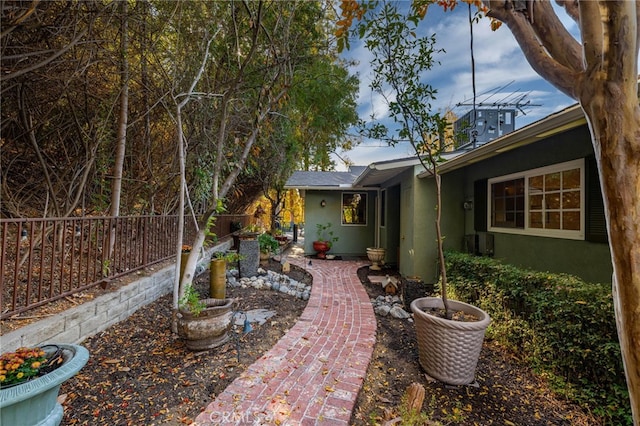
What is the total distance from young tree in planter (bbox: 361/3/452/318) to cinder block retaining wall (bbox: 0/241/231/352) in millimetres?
4065

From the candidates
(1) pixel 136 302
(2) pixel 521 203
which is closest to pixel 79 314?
(1) pixel 136 302

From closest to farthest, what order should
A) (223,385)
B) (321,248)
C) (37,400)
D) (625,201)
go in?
(625,201), (37,400), (223,385), (321,248)

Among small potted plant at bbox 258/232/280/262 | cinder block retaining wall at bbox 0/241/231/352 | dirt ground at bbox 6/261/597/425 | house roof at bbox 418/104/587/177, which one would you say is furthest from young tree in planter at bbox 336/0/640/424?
small potted plant at bbox 258/232/280/262

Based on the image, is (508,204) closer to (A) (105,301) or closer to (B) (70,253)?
(A) (105,301)

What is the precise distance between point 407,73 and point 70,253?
4.58m

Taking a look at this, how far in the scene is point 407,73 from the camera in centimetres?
334

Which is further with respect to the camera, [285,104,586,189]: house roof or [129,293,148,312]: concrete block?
[129,293,148,312]: concrete block

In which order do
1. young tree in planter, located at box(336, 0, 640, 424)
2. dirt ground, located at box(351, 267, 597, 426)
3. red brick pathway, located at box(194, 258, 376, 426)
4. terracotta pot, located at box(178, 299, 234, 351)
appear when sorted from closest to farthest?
young tree in planter, located at box(336, 0, 640, 424) < red brick pathway, located at box(194, 258, 376, 426) < dirt ground, located at box(351, 267, 597, 426) < terracotta pot, located at box(178, 299, 234, 351)

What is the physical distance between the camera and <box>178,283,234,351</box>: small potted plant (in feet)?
9.48

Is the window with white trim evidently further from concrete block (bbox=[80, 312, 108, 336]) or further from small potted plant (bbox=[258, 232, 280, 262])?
concrete block (bbox=[80, 312, 108, 336])

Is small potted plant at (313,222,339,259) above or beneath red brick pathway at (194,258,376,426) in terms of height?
above

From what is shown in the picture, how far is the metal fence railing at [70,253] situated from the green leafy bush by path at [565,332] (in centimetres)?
500

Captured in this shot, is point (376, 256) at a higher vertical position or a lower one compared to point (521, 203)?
lower

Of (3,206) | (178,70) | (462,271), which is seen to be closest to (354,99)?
(178,70)
